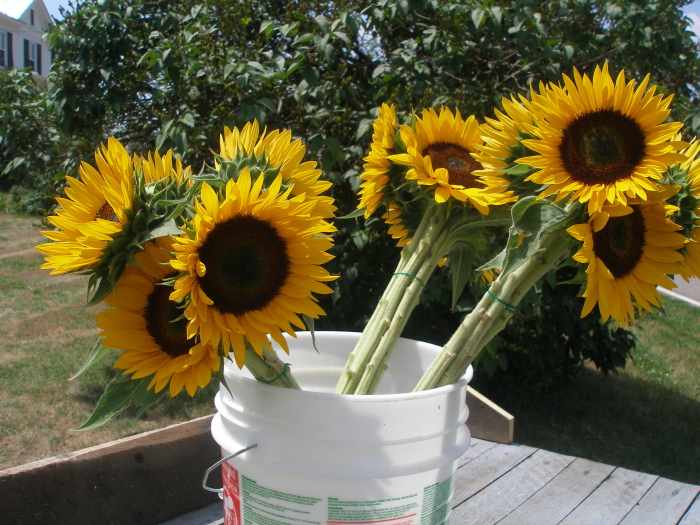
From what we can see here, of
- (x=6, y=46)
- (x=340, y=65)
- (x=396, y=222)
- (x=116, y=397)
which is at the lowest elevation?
(x=116, y=397)

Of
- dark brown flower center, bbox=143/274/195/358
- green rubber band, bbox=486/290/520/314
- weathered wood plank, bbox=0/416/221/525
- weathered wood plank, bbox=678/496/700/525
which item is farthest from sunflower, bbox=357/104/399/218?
weathered wood plank, bbox=678/496/700/525

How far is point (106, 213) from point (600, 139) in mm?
658

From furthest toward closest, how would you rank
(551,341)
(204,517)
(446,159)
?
(551,341), (204,517), (446,159)

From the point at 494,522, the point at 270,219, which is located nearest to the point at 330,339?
the point at 270,219

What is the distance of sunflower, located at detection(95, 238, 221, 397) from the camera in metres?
0.80

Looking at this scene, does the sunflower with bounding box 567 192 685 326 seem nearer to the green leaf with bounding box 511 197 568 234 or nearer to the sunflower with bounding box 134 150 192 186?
the green leaf with bounding box 511 197 568 234

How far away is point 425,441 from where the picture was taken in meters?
0.90

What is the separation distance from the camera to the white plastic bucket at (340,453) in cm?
85

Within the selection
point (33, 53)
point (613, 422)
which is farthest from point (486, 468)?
point (33, 53)

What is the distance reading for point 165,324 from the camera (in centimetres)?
83

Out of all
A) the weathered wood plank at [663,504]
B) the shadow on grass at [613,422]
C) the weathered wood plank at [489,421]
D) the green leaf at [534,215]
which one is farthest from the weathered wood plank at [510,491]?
the shadow on grass at [613,422]

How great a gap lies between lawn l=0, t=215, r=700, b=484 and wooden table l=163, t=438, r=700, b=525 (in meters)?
1.70

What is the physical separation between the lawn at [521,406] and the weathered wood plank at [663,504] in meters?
1.74

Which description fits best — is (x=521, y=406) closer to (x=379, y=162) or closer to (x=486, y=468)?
(x=486, y=468)
